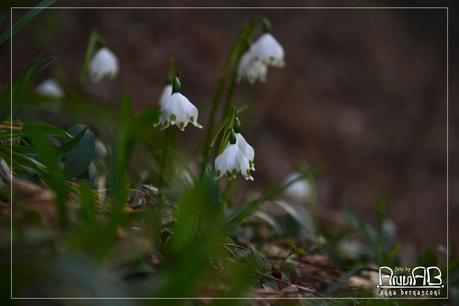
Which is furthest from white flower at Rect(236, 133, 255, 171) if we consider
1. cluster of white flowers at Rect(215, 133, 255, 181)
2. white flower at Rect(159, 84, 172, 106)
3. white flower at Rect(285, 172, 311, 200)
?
white flower at Rect(285, 172, 311, 200)

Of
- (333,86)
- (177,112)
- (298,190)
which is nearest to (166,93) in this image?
(177,112)

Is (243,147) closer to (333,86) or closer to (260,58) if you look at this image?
(260,58)

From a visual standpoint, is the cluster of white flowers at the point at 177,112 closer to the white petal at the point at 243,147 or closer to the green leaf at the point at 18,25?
the white petal at the point at 243,147

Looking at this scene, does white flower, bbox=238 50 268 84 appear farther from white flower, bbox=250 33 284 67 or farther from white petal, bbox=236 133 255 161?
white petal, bbox=236 133 255 161

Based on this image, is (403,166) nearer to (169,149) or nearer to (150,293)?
(169,149)

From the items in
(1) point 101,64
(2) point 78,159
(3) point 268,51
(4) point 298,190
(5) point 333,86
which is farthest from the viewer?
(5) point 333,86

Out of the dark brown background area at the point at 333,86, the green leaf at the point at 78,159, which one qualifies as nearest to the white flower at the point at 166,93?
the green leaf at the point at 78,159
